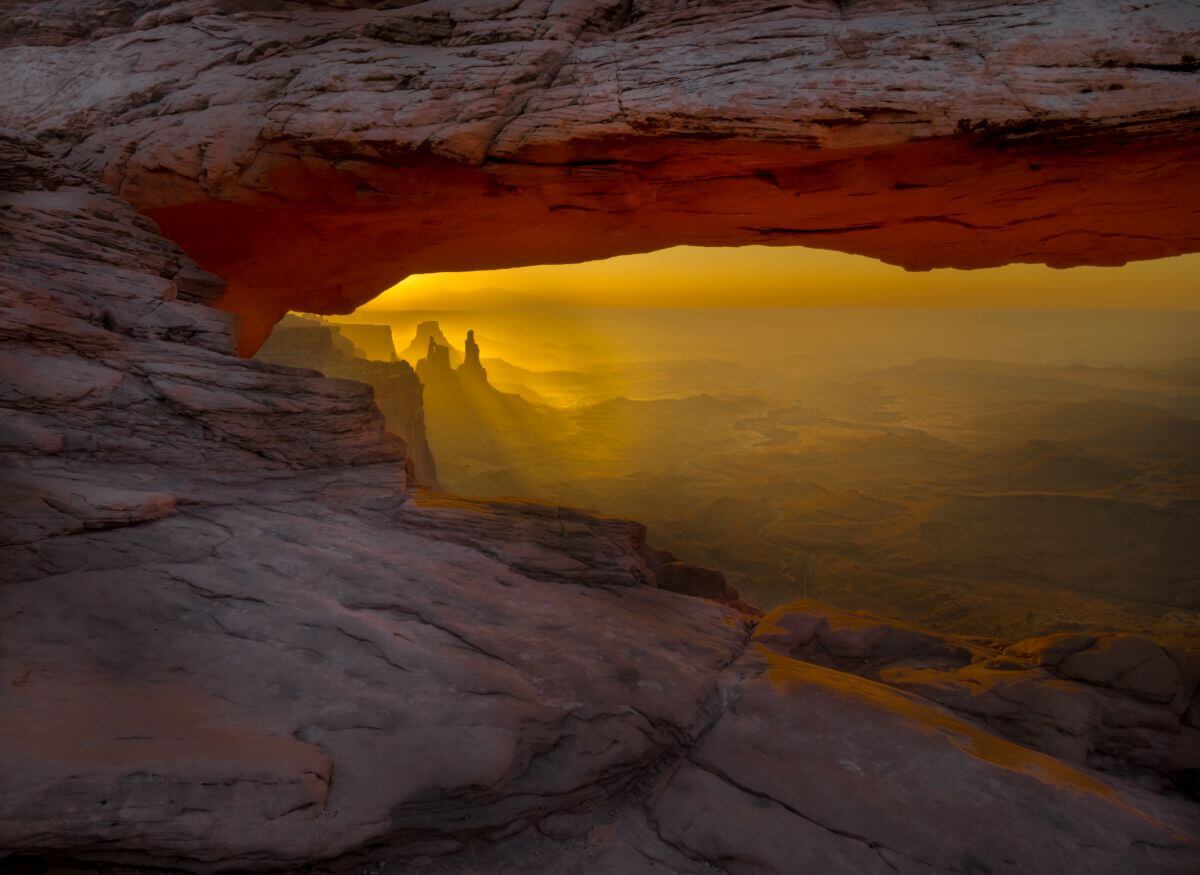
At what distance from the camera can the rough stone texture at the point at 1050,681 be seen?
6508mm

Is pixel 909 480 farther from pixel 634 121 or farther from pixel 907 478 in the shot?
pixel 634 121

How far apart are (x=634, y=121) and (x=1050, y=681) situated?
987 centimetres

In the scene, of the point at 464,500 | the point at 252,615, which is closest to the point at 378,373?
the point at 464,500

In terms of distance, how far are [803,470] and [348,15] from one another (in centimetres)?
3593

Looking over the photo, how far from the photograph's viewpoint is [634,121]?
326 inches

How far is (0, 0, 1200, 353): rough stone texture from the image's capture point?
7598 mm

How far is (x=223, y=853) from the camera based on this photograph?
11.5ft

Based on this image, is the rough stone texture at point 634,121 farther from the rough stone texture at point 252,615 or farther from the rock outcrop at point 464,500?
the rough stone texture at point 252,615

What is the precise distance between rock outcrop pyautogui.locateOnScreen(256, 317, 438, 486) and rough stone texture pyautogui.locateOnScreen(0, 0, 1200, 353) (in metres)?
20.3

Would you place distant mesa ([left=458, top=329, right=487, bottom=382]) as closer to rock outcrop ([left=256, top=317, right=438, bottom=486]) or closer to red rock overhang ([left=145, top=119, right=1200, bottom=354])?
rock outcrop ([left=256, top=317, right=438, bottom=486])

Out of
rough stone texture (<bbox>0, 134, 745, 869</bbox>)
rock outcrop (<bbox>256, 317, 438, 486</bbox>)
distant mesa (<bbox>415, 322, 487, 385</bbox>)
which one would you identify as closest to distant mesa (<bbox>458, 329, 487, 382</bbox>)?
distant mesa (<bbox>415, 322, 487, 385</bbox>)

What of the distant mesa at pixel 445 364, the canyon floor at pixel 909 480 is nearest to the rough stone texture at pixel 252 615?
the canyon floor at pixel 909 480

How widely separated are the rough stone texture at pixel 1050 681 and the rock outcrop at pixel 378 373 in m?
26.1

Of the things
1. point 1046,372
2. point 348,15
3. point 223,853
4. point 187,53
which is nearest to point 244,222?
point 187,53
